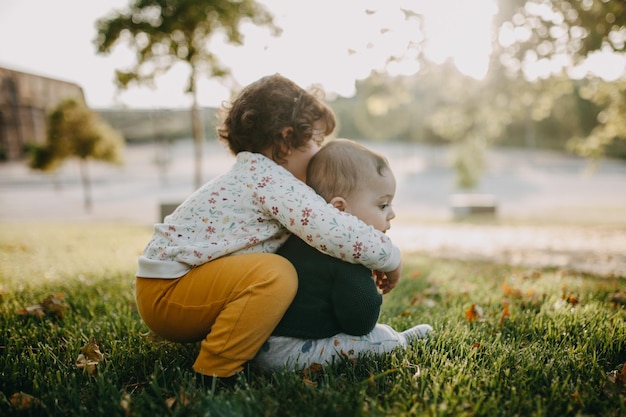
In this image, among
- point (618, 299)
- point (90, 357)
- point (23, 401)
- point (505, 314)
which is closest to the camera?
point (23, 401)

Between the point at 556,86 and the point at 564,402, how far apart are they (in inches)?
430

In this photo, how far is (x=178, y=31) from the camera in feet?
41.1

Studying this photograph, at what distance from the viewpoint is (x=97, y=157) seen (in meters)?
20.3

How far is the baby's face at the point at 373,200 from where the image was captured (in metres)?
2.25

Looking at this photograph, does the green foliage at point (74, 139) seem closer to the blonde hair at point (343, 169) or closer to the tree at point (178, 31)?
the tree at point (178, 31)

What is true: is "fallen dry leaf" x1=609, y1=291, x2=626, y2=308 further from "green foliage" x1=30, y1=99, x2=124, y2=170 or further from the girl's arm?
"green foliage" x1=30, y1=99, x2=124, y2=170

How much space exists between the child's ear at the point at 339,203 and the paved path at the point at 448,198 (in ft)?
15.1

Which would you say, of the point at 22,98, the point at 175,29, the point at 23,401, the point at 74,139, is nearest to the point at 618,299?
the point at 23,401

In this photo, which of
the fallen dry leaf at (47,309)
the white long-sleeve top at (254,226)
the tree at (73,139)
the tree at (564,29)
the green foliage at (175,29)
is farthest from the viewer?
the tree at (73,139)

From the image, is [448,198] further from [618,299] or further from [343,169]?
[343,169]

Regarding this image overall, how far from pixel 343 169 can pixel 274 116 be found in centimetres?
40

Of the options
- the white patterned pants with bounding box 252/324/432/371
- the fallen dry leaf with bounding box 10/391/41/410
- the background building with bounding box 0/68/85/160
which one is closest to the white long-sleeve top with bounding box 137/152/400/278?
the white patterned pants with bounding box 252/324/432/371

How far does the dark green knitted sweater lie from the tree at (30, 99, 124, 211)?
19720mm

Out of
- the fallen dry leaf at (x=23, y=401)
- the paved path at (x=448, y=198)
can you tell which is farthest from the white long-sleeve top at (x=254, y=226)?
the paved path at (x=448, y=198)
